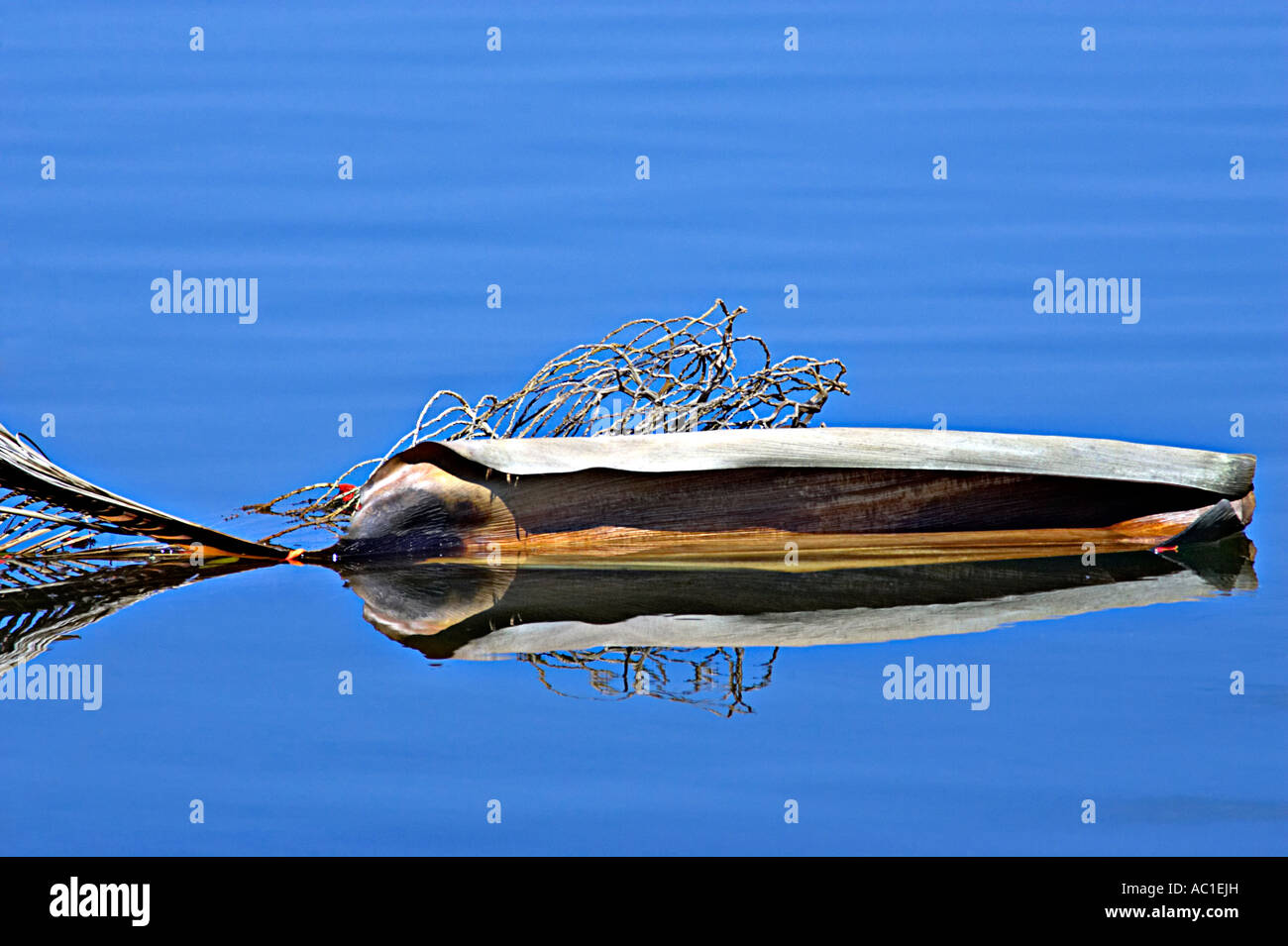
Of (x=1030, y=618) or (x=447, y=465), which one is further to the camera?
(x=447, y=465)

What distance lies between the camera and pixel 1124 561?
7.56 metres

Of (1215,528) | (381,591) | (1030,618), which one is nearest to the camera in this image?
(1030,618)

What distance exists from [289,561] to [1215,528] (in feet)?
13.7

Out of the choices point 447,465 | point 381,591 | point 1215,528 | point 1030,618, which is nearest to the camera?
point 1030,618

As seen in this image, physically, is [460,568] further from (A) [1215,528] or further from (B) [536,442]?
(A) [1215,528]

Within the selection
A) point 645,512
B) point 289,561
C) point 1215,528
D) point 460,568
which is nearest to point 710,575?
point 645,512

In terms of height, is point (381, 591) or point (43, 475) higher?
point (43, 475)

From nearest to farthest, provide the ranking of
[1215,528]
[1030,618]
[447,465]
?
[1030,618] < [447,465] < [1215,528]

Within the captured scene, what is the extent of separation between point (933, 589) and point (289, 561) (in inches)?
107

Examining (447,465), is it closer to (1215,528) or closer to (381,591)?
(381,591)

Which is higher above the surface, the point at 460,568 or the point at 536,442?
the point at 536,442

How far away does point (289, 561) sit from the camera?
7.44 meters

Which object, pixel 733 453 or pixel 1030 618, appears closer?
pixel 1030 618

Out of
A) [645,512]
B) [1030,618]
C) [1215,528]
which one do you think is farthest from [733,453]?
[1215,528]
